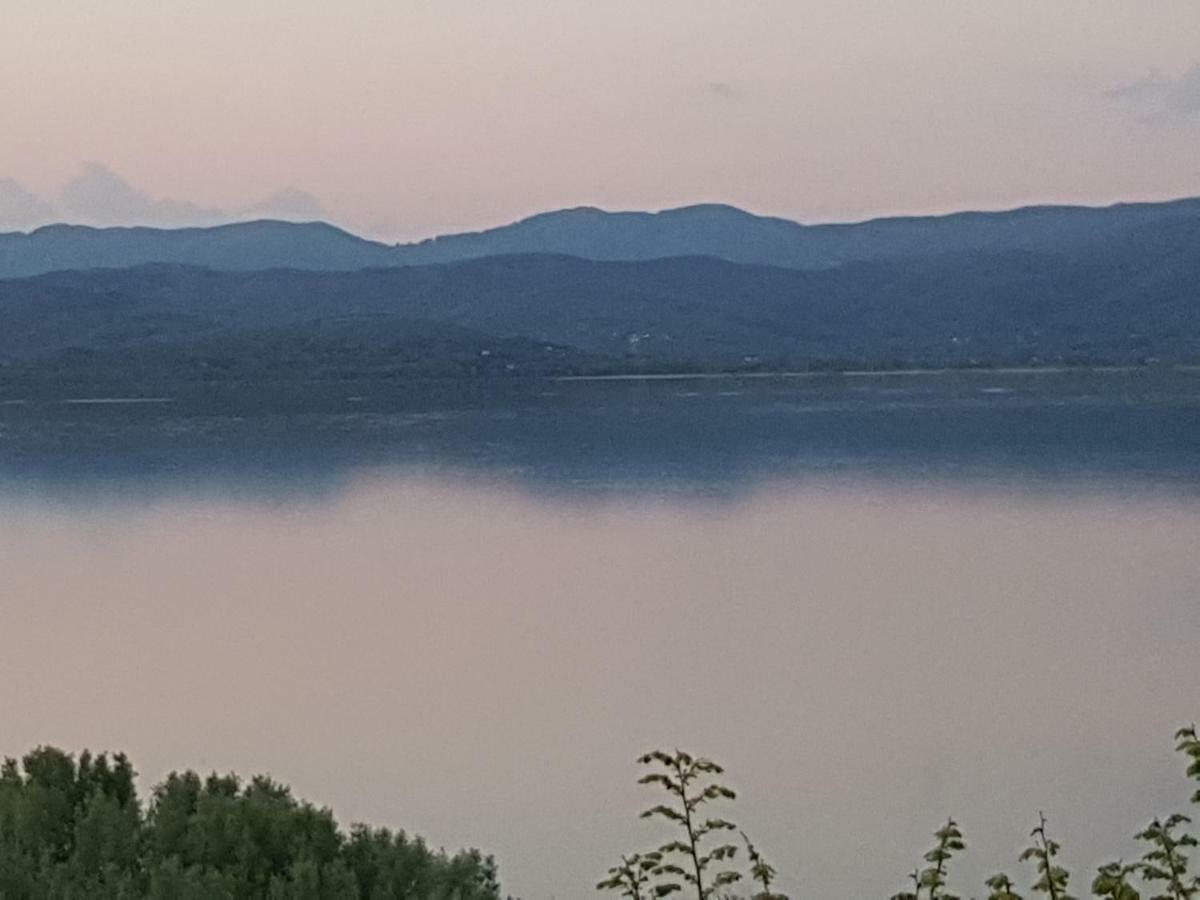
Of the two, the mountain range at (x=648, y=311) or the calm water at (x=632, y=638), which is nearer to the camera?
the calm water at (x=632, y=638)

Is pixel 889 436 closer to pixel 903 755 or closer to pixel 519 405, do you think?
pixel 519 405

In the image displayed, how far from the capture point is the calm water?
10.8m

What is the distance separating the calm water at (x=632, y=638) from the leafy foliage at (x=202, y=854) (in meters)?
4.71

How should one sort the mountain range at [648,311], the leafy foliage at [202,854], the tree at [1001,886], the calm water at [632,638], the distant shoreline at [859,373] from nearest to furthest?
1. the tree at [1001,886]
2. the leafy foliage at [202,854]
3. the calm water at [632,638]
4. the distant shoreline at [859,373]
5. the mountain range at [648,311]

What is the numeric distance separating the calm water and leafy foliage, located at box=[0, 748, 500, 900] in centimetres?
471

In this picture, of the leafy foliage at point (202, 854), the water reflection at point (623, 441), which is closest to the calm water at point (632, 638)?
the water reflection at point (623, 441)

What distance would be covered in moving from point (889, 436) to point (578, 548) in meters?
20.3

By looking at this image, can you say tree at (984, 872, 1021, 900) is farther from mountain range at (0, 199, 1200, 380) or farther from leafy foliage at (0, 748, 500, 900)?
mountain range at (0, 199, 1200, 380)

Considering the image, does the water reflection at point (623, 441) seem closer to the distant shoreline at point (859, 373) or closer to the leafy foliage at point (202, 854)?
the distant shoreline at point (859, 373)

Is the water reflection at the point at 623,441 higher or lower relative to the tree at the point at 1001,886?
higher

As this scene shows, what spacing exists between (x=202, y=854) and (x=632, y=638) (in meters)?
12.0

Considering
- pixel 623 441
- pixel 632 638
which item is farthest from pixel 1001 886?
pixel 623 441

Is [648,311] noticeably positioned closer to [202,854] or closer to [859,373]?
[859,373]

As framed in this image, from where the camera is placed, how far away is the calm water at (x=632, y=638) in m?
10.8
